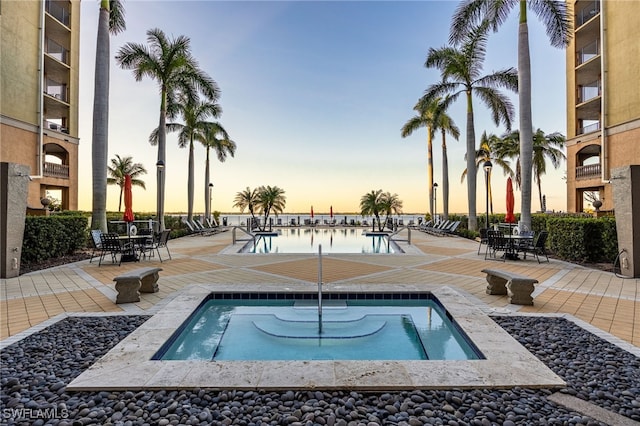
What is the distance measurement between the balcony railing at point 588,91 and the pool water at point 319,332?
23.9 meters

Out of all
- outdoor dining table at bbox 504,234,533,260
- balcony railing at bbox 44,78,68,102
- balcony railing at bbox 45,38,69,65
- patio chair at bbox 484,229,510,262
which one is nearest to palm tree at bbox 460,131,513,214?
outdoor dining table at bbox 504,234,533,260

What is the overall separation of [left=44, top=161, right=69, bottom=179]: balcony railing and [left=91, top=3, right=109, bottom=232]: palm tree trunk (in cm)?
1200

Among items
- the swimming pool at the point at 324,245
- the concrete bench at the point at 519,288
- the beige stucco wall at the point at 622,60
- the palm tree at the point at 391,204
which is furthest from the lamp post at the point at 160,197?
the beige stucco wall at the point at 622,60

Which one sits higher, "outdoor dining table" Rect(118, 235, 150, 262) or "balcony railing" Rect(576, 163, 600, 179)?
"balcony railing" Rect(576, 163, 600, 179)

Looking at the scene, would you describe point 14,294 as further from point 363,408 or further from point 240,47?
point 240,47

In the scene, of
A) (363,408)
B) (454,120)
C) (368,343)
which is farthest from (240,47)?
(363,408)

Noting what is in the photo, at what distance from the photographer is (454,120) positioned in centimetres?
2292

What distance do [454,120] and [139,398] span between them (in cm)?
2454

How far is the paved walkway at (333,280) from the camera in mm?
4578

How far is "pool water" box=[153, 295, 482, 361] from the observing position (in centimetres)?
361

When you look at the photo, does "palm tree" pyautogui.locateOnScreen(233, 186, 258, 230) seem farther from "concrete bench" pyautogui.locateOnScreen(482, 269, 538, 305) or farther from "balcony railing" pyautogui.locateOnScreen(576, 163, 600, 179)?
"concrete bench" pyautogui.locateOnScreen(482, 269, 538, 305)

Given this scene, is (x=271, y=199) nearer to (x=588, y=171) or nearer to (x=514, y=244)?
(x=514, y=244)

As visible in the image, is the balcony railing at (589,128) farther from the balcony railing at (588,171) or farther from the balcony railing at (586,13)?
the balcony railing at (586,13)
